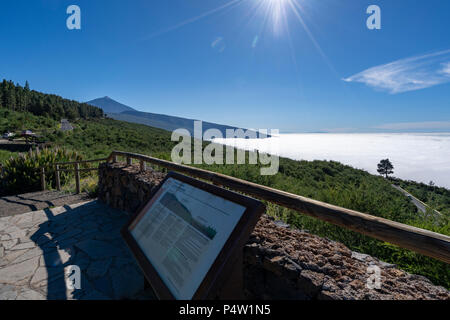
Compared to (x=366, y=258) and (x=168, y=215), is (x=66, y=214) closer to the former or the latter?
(x=168, y=215)

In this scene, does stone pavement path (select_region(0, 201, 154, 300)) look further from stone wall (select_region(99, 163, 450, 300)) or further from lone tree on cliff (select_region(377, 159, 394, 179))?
lone tree on cliff (select_region(377, 159, 394, 179))

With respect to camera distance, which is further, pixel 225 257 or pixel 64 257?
pixel 64 257

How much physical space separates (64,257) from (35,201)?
13.9 ft

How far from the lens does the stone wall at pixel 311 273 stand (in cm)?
150

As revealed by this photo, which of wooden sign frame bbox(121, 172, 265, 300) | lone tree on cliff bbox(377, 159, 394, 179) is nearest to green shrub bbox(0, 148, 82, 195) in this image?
wooden sign frame bbox(121, 172, 265, 300)

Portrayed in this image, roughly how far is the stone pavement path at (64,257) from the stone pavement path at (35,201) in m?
0.75

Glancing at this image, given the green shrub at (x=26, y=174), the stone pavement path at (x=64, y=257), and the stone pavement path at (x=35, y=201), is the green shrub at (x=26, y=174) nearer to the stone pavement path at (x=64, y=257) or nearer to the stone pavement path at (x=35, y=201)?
the stone pavement path at (x=35, y=201)

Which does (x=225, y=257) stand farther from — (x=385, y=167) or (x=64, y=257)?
(x=385, y=167)

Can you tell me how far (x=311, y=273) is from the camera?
5.32 ft

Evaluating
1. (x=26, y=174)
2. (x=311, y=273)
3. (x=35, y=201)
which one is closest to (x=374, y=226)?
(x=311, y=273)

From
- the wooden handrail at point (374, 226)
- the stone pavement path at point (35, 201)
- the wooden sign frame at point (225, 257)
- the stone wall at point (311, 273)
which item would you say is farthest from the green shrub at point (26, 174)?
the wooden handrail at point (374, 226)

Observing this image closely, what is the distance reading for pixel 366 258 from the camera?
2033 millimetres

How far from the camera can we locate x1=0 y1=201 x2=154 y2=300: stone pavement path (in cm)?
256

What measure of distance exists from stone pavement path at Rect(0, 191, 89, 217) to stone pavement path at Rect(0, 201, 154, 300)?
29.7 inches
